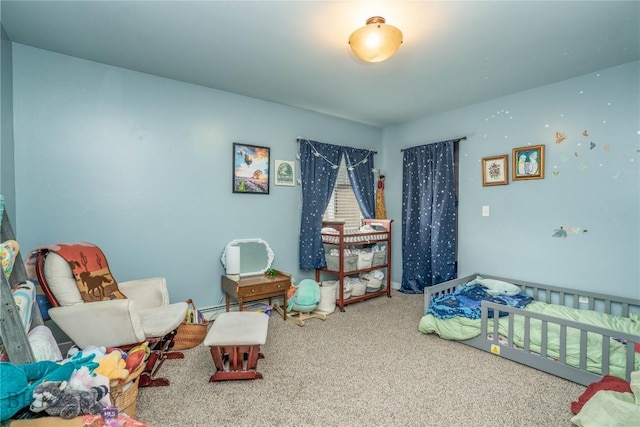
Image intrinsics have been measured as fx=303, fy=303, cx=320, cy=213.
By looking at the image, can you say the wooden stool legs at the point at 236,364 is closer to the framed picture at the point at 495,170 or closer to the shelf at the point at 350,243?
the shelf at the point at 350,243

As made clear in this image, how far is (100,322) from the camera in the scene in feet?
6.44

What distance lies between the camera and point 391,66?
103 inches

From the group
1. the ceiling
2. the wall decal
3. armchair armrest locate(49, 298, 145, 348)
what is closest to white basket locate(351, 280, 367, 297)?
the wall decal

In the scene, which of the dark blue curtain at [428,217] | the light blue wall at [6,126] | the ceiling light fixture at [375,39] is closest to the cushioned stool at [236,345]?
the light blue wall at [6,126]

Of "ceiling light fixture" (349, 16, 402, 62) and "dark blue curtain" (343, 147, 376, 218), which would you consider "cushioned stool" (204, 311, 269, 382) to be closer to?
"ceiling light fixture" (349, 16, 402, 62)

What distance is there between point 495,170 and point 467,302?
5.08 ft

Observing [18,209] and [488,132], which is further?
[488,132]

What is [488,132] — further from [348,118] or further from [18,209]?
[18,209]

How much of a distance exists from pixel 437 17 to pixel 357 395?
2.48 m

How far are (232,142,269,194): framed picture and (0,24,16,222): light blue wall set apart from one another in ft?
5.65

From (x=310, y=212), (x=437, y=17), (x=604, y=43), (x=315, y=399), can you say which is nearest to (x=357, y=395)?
(x=315, y=399)

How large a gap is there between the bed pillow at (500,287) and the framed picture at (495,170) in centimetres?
110

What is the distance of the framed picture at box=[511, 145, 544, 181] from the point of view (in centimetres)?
309

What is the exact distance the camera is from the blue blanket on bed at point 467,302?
9.06ft
